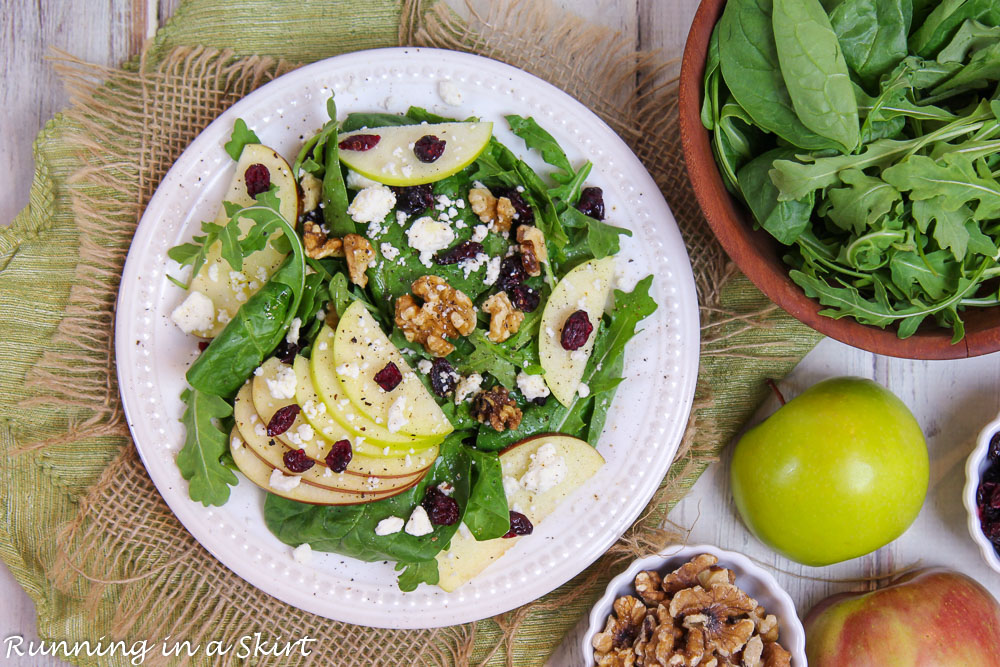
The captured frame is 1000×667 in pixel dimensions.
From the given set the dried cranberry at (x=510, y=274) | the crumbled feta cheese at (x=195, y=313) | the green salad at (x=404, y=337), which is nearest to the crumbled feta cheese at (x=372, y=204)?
the green salad at (x=404, y=337)

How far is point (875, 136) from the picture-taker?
1591 mm

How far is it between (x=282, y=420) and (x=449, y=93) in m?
0.98

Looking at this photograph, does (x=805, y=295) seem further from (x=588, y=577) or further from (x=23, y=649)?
(x=23, y=649)

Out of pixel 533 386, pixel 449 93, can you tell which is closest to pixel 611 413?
pixel 533 386

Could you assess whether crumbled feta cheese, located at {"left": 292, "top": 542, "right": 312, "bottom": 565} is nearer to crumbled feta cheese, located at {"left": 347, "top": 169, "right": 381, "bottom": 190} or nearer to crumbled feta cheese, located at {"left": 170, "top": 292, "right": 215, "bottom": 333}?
crumbled feta cheese, located at {"left": 170, "top": 292, "right": 215, "bottom": 333}

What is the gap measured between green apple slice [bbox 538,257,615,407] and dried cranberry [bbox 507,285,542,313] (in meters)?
0.04

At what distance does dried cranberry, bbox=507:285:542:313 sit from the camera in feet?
6.23

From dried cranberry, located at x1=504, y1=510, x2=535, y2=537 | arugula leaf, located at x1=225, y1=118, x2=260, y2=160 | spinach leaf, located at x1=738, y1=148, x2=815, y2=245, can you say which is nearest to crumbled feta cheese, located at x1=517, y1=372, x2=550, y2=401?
dried cranberry, located at x1=504, y1=510, x2=535, y2=537

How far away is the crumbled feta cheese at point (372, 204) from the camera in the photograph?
1.80 m

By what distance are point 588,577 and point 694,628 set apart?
34cm

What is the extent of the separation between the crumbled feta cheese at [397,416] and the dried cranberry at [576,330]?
0.45m

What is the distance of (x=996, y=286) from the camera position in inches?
69.2

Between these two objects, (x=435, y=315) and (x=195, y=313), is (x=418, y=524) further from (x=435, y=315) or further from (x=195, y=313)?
(x=195, y=313)

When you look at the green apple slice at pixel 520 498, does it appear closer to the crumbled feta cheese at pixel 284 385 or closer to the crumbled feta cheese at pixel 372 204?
the crumbled feta cheese at pixel 284 385
